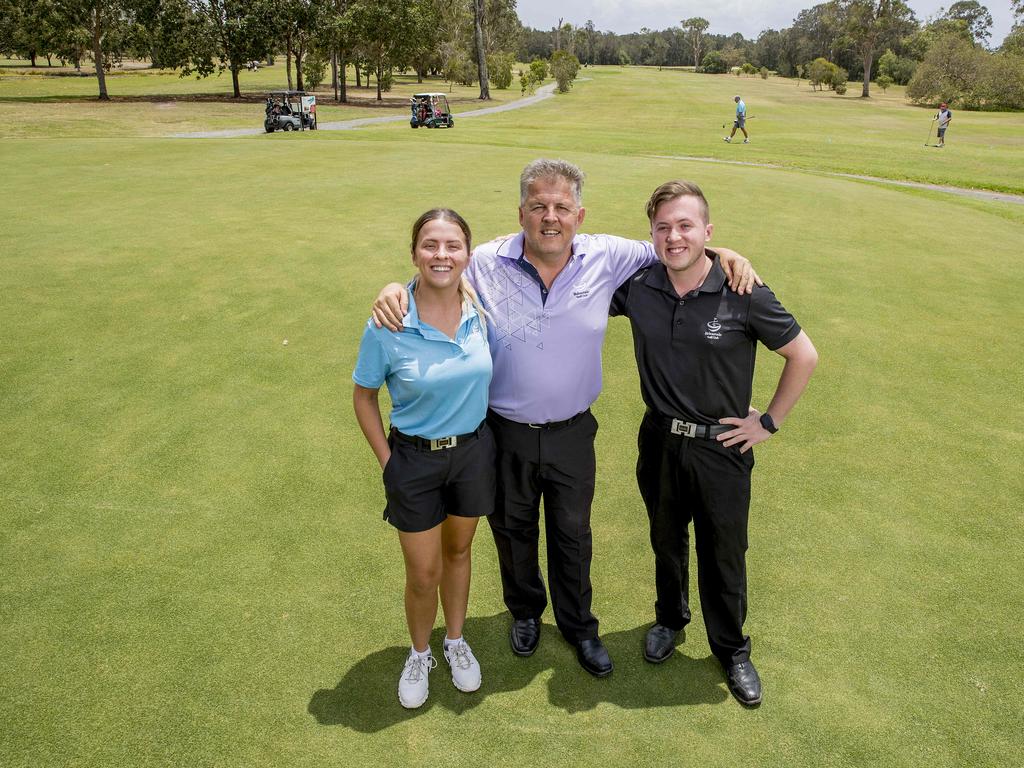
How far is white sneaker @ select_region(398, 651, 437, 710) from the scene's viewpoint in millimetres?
3115

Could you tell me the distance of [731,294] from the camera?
3057 millimetres

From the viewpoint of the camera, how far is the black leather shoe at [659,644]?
3414 millimetres

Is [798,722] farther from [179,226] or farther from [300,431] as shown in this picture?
[179,226]

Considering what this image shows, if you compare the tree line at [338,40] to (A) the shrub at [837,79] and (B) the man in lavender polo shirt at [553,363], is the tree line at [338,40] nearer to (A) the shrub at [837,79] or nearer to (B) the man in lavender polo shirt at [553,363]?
(A) the shrub at [837,79]

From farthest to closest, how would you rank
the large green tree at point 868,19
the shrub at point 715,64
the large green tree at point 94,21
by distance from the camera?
1. the shrub at point 715,64
2. the large green tree at point 868,19
3. the large green tree at point 94,21

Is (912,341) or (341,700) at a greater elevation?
(912,341)

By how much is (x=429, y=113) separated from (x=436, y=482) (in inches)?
1339

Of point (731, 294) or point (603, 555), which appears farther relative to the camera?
point (603, 555)

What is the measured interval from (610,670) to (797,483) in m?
2.08

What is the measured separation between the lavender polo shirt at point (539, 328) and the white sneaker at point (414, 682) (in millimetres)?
1190

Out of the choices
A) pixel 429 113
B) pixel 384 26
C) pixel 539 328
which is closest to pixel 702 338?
pixel 539 328

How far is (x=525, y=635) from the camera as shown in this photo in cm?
353

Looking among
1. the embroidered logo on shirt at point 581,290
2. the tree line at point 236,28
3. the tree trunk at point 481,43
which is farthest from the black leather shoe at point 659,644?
the tree trunk at point 481,43

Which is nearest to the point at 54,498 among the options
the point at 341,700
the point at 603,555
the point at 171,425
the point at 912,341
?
the point at 171,425
